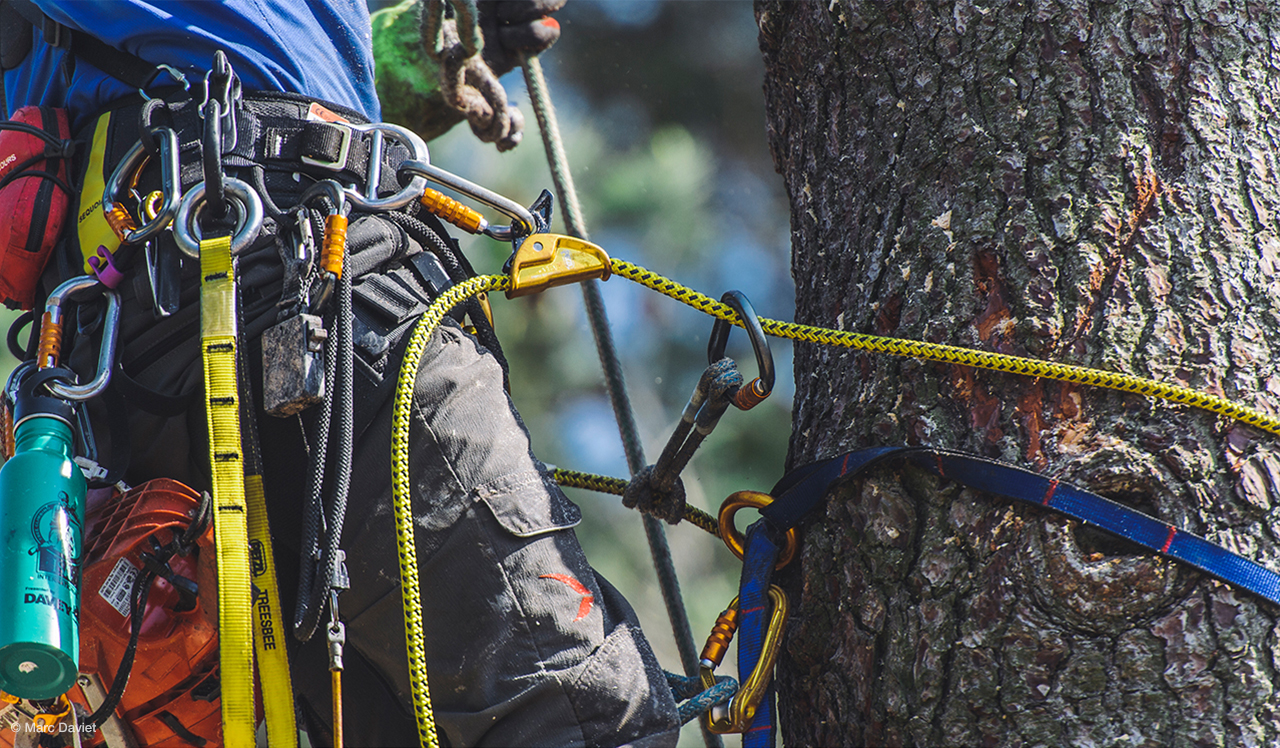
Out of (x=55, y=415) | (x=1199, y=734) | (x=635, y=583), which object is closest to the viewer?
(x=1199, y=734)

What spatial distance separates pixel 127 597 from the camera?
1297 millimetres

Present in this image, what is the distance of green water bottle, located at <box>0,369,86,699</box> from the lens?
1150mm

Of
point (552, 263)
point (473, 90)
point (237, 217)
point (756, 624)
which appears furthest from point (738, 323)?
point (473, 90)

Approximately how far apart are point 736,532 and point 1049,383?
0.45 metres

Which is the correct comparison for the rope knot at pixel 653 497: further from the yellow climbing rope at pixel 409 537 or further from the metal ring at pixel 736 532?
the yellow climbing rope at pixel 409 537

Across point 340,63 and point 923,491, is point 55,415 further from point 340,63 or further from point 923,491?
point 923,491

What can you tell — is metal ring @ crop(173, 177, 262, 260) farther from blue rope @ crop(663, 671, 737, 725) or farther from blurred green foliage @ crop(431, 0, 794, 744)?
blurred green foliage @ crop(431, 0, 794, 744)

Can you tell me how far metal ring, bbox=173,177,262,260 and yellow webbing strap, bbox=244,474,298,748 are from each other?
28 centimetres

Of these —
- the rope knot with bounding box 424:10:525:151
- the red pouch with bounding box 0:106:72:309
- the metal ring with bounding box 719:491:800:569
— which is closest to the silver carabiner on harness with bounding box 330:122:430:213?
the red pouch with bounding box 0:106:72:309

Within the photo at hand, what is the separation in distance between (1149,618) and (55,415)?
48.6 inches

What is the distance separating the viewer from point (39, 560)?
1.18m

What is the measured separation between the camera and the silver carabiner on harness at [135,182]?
1.33m

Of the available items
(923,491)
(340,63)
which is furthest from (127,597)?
(923,491)

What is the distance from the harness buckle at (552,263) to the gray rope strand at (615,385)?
547 mm
